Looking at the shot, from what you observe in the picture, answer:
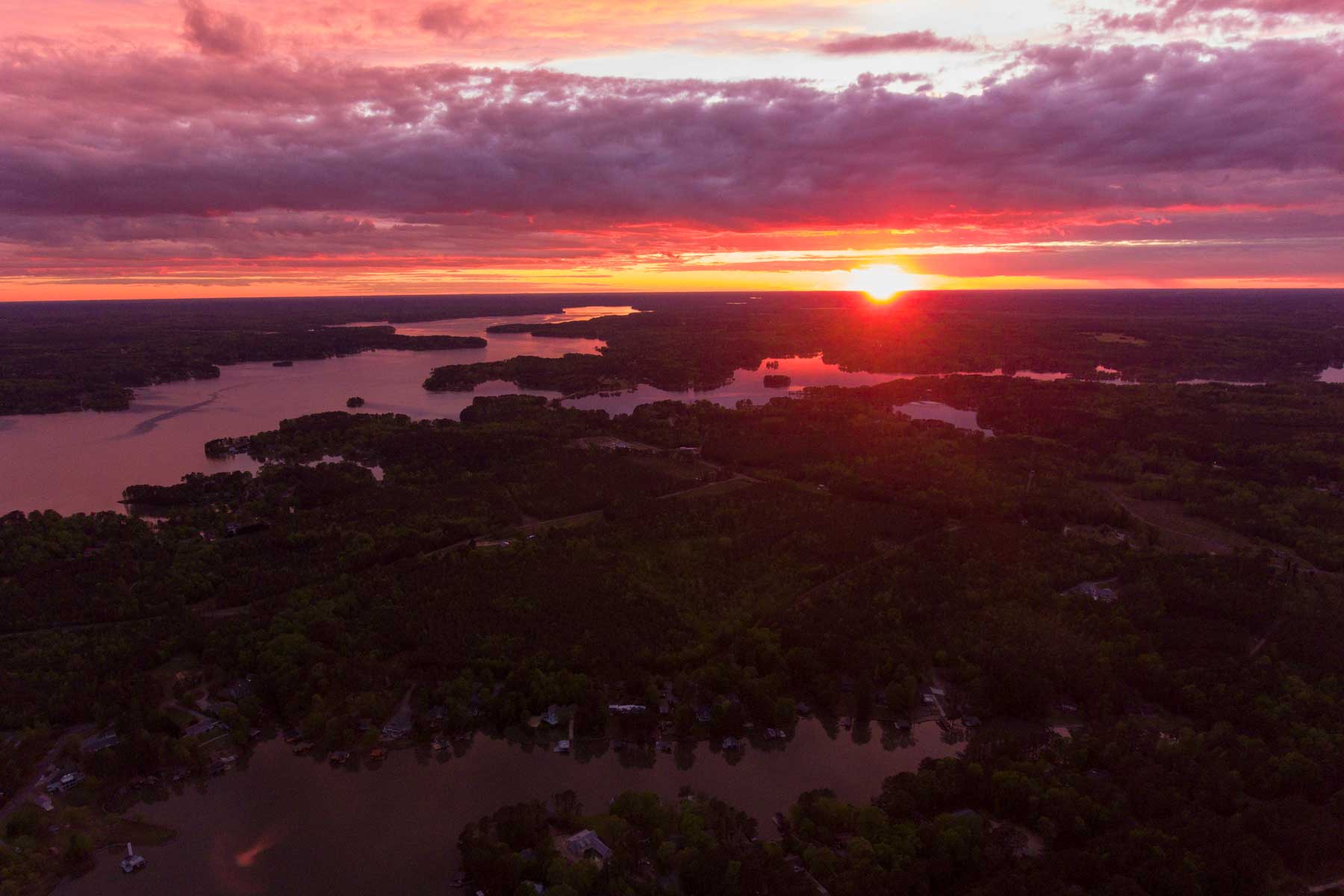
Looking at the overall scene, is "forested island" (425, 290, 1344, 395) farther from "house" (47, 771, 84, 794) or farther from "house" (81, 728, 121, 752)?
"house" (47, 771, 84, 794)

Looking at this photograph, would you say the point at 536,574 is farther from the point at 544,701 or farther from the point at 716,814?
the point at 716,814

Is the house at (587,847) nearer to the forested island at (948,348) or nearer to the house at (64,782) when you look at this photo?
the house at (64,782)

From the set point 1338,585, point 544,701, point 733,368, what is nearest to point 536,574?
point 544,701

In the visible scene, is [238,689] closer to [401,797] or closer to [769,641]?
[401,797]

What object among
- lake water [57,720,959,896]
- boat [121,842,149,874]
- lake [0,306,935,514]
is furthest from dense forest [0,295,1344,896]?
lake [0,306,935,514]

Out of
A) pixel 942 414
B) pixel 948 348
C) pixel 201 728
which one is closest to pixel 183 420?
pixel 201 728
